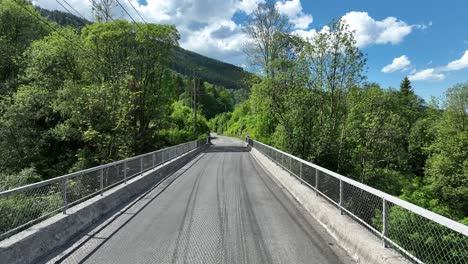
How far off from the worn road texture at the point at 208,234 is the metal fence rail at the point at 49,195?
81 cm

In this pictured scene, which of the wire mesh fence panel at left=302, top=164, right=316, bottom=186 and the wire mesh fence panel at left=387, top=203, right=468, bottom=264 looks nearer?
the wire mesh fence panel at left=387, top=203, right=468, bottom=264

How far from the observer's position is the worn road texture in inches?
212

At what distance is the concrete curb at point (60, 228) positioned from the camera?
485 cm

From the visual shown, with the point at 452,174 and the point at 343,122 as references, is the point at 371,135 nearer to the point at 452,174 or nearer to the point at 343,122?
the point at 343,122

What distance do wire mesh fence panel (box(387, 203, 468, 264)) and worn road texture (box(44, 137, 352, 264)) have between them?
0.89 meters

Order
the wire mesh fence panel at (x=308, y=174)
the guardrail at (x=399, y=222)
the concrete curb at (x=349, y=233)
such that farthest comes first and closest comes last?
the wire mesh fence panel at (x=308, y=174)
the concrete curb at (x=349, y=233)
the guardrail at (x=399, y=222)

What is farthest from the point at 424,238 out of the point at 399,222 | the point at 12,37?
the point at 12,37

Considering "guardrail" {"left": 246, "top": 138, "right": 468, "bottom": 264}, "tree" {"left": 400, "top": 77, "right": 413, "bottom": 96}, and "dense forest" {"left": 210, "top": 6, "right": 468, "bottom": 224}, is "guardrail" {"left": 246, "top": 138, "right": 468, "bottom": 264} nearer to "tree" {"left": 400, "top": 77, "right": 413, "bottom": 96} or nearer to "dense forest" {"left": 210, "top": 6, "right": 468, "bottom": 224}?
"dense forest" {"left": 210, "top": 6, "right": 468, "bottom": 224}

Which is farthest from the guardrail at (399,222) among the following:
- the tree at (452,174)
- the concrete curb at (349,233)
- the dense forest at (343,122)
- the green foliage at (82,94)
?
the tree at (452,174)

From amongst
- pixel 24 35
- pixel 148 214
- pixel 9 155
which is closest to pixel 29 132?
pixel 9 155

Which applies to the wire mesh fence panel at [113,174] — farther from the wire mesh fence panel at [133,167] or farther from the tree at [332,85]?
the tree at [332,85]

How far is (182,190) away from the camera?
11.9m

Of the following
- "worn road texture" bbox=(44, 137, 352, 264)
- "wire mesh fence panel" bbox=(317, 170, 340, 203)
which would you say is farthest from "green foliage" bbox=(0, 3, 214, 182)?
"wire mesh fence panel" bbox=(317, 170, 340, 203)

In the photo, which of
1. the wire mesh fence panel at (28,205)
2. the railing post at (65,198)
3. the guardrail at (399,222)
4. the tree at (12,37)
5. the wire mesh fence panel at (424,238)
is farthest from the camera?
the tree at (12,37)
